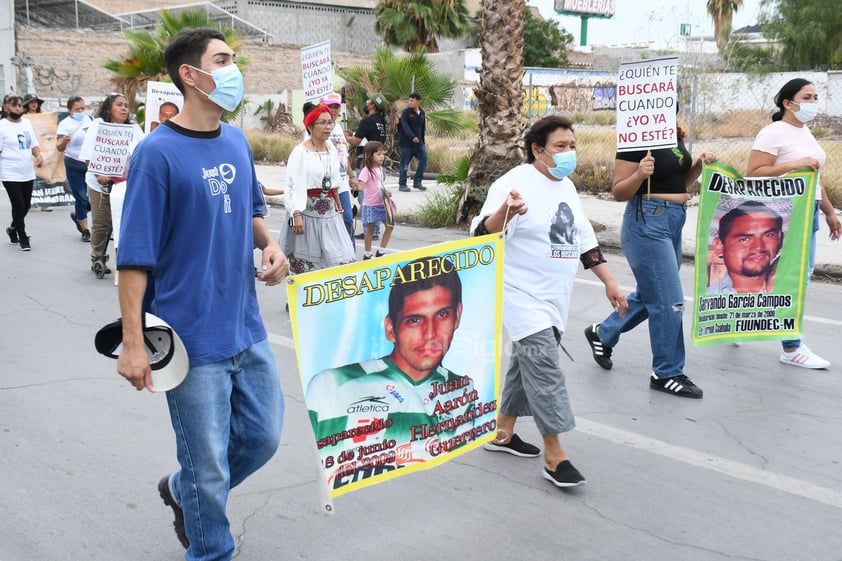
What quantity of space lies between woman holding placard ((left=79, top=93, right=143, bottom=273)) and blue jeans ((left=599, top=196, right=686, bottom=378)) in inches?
204

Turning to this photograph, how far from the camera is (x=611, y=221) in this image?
13305 mm

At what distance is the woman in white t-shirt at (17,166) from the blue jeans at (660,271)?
8120 mm

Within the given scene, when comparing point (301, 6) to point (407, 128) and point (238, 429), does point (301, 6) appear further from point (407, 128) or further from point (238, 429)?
point (238, 429)

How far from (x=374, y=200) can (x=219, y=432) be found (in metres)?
7.93

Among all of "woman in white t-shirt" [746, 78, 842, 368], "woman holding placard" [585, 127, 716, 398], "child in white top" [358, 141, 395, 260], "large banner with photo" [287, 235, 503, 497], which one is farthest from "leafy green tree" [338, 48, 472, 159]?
"large banner with photo" [287, 235, 503, 497]

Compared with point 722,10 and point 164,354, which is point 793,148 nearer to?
point 164,354

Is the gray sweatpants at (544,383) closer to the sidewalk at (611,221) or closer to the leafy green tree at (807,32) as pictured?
the sidewalk at (611,221)

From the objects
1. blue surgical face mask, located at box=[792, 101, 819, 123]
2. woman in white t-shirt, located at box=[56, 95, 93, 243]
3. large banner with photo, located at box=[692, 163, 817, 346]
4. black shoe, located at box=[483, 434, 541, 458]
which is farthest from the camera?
woman in white t-shirt, located at box=[56, 95, 93, 243]

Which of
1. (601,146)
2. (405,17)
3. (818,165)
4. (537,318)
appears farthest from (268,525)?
(405,17)

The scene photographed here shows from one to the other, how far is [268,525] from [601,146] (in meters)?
17.1

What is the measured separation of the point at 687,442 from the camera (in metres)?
5.04

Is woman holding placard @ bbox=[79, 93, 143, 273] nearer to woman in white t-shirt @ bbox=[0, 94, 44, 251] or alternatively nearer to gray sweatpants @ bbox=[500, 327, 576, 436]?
woman in white t-shirt @ bbox=[0, 94, 44, 251]

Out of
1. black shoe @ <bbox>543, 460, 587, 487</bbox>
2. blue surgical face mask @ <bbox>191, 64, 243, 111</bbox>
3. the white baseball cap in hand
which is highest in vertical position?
blue surgical face mask @ <bbox>191, 64, 243, 111</bbox>

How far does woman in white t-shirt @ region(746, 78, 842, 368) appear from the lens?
6.45 meters
